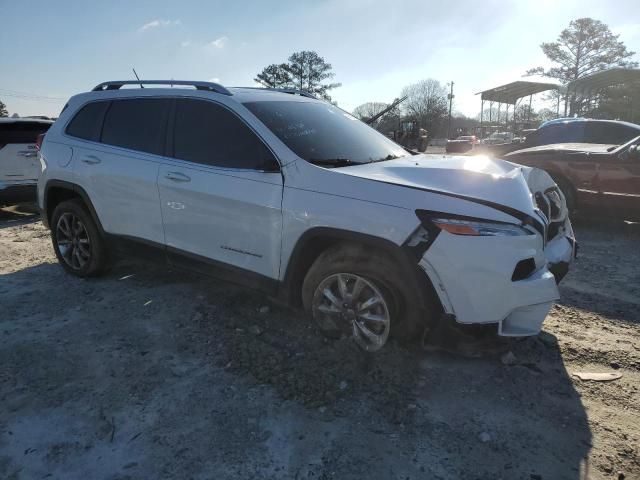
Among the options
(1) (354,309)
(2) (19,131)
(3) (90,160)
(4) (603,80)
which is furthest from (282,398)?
(4) (603,80)

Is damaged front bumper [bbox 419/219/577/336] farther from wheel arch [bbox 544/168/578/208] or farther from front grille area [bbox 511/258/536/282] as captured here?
wheel arch [bbox 544/168/578/208]

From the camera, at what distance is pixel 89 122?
4.57 m

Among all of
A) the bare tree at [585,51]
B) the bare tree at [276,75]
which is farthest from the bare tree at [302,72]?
the bare tree at [585,51]

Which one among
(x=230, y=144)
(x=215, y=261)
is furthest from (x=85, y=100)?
(x=215, y=261)

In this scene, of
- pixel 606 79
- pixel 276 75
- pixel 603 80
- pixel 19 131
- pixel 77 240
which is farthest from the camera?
pixel 276 75

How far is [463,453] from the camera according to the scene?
93.7 inches

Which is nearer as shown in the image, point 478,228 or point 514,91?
point 478,228

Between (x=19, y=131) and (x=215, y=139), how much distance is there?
6254 mm

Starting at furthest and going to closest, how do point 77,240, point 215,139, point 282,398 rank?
point 77,240 < point 215,139 < point 282,398

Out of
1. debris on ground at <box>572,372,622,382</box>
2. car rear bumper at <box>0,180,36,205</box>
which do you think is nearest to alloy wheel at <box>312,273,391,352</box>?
debris on ground at <box>572,372,622,382</box>

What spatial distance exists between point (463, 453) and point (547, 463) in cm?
39

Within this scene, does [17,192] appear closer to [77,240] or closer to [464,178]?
[77,240]

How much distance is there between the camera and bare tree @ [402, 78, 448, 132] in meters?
62.5

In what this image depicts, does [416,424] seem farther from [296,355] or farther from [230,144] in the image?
[230,144]
